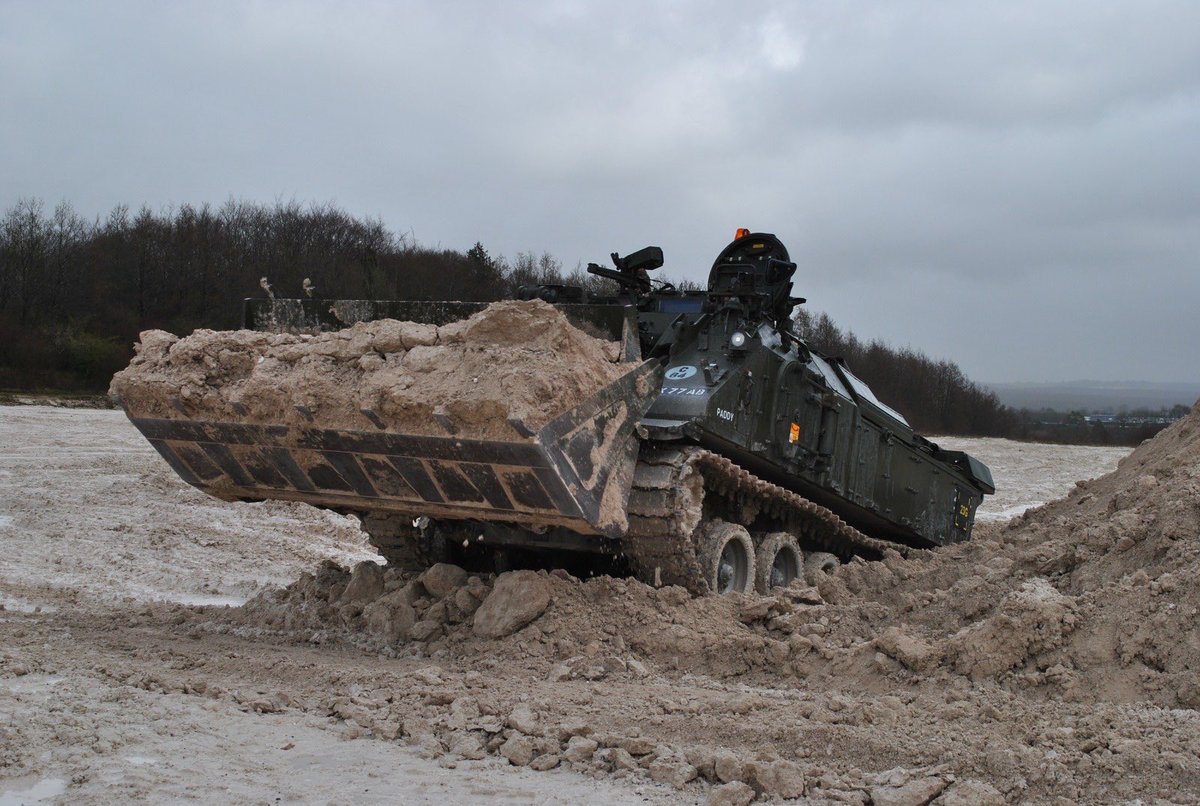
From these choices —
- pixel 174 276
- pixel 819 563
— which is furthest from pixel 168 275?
pixel 819 563

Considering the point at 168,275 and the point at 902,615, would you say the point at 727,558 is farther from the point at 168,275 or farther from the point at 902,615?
the point at 168,275

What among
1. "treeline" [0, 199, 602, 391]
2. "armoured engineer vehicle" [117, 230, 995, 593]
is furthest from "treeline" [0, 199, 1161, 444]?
"armoured engineer vehicle" [117, 230, 995, 593]

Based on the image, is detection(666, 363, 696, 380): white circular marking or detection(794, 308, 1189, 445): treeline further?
detection(794, 308, 1189, 445): treeline

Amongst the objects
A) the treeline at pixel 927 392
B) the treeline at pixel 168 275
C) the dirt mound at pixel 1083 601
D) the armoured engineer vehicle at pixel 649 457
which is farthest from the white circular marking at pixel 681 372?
the treeline at pixel 927 392

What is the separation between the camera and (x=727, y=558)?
314 inches

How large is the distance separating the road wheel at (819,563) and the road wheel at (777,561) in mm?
92

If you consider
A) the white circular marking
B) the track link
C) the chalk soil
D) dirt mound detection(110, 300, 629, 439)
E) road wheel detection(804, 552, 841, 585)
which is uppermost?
the white circular marking

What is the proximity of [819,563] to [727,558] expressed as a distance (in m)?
1.35

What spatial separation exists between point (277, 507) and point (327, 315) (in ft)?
21.5

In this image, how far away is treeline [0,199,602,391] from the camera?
2492 cm

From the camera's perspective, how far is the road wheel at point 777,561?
26.8 ft

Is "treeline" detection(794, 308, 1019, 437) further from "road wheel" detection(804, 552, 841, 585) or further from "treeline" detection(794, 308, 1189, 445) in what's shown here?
"road wheel" detection(804, 552, 841, 585)

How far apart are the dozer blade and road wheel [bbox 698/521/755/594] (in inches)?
40.7

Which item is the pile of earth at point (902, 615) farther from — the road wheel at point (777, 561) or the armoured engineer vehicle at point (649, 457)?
the armoured engineer vehicle at point (649, 457)
